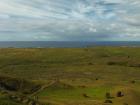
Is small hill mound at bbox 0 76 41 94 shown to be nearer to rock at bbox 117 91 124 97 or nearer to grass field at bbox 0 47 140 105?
grass field at bbox 0 47 140 105

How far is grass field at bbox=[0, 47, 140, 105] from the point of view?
57.6 meters

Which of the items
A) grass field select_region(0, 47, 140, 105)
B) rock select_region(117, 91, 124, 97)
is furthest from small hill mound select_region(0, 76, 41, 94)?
rock select_region(117, 91, 124, 97)

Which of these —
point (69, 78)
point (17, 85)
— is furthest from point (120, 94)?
point (69, 78)

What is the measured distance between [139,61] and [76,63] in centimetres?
3220

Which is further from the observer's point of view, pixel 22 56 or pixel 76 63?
pixel 22 56

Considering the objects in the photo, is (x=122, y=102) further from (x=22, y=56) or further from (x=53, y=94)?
(x=22, y=56)

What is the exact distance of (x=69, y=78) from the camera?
360 ft

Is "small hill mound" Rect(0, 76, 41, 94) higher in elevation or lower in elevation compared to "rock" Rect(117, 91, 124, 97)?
higher

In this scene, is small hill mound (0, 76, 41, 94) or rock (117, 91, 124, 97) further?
small hill mound (0, 76, 41, 94)

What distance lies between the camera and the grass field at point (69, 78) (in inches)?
2269

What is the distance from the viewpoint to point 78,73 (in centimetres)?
12738

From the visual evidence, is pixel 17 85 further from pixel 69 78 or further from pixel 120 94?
pixel 69 78

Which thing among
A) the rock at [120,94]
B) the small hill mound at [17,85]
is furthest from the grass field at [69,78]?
the rock at [120,94]

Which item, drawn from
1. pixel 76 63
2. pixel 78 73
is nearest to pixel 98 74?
pixel 78 73
